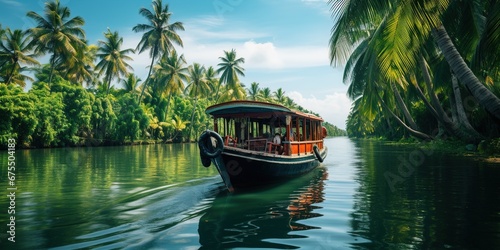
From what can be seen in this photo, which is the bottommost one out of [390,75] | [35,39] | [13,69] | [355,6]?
[390,75]

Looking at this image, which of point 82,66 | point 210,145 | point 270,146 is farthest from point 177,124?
point 210,145

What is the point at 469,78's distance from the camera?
9.60m

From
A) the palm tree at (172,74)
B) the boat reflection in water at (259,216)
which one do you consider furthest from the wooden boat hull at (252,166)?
the palm tree at (172,74)

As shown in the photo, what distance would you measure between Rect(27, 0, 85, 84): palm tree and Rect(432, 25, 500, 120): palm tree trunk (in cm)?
3139

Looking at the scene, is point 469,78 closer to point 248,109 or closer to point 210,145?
point 248,109

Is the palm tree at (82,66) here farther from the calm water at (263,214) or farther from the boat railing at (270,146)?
the boat railing at (270,146)

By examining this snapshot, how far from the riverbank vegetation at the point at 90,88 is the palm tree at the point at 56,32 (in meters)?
0.08

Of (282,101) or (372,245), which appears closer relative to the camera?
(372,245)

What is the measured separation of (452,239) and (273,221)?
8.81 ft

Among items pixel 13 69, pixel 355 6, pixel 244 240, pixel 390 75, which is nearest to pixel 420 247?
pixel 244 240

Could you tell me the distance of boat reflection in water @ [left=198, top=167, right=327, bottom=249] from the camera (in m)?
5.04

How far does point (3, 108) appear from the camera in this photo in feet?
81.0

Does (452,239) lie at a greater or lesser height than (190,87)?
lesser

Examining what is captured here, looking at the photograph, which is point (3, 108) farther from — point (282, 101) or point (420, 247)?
point (282, 101)
